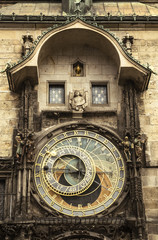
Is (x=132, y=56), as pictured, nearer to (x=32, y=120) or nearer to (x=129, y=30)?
(x=129, y=30)

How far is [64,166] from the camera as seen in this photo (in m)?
13.2

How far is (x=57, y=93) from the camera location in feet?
47.4

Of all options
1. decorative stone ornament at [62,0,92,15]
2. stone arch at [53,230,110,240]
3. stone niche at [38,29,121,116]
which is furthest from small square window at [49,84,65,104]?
stone arch at [53,230,110,240]

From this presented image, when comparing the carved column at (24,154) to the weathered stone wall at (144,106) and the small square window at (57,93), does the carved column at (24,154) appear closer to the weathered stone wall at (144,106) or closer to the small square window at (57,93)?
the weathered stone wall at (144,106)

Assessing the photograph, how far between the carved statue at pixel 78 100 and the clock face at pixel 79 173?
61 centimetres

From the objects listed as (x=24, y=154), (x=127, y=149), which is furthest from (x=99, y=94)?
(x=24, y=154)

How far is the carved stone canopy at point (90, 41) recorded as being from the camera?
13781 mm

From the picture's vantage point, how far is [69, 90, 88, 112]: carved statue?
1395 centimetres

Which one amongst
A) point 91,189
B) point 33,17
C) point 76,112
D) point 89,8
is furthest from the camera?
point 89,8

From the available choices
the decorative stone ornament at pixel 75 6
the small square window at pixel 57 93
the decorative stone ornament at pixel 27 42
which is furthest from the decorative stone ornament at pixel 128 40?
the decorative stone ornament at pixel 27 42

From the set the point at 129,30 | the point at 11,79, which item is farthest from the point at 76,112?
the point at 129,30

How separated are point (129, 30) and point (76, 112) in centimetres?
286

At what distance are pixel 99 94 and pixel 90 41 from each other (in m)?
1.33

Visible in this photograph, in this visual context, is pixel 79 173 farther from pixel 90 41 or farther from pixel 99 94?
pixel 90 41
